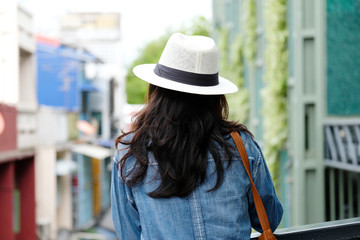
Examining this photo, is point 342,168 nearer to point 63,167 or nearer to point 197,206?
point 197,206

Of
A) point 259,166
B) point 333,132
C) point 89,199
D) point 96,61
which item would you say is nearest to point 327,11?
point 333,132

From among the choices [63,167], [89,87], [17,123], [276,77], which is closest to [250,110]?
[276,77]

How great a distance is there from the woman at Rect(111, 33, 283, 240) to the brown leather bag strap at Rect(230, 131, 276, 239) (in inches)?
0.8

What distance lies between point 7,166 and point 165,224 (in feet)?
36.2

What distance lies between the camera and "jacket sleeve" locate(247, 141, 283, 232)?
195cm

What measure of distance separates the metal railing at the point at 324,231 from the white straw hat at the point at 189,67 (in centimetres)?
63

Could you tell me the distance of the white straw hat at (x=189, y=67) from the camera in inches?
75.6

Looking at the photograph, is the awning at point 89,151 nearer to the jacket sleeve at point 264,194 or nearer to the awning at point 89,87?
the awning at point 89,87

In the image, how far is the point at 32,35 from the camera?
14.7 metres

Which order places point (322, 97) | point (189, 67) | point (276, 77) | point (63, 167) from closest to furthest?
point (189, 67), point (322, 97), point (276, 77), point (63, 167)

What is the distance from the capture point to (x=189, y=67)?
76.9 inches

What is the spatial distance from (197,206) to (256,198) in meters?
0.23

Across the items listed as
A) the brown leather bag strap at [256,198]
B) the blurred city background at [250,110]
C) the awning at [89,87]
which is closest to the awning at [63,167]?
the blurred city background at [250,110]

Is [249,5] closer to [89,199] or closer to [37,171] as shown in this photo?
[37,171]
